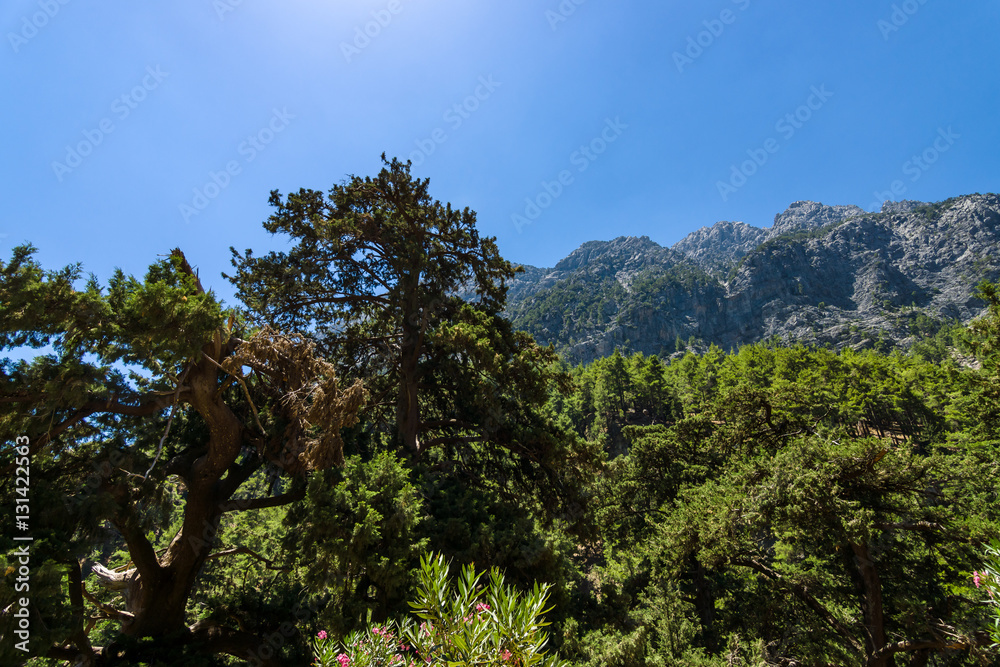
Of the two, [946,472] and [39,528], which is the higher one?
[39,528]

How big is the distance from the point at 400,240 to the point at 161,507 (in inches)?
320

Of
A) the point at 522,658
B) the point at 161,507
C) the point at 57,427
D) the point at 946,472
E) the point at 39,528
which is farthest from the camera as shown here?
the point at 946,472

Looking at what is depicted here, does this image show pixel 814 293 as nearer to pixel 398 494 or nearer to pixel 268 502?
pixel 398 494

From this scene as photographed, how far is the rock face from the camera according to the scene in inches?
5074

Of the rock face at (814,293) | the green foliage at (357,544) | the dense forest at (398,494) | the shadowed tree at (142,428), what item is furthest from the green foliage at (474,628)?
the rock face at (814,293)

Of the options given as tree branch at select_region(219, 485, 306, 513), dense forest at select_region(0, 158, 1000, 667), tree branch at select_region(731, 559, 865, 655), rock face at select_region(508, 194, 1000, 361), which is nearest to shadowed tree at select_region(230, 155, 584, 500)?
dense forest at select_region(0, 158, 1000, 667)

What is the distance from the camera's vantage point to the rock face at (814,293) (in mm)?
128875

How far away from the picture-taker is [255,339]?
24.3 ft

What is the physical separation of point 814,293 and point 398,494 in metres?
178

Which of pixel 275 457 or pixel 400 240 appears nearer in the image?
pixel 275 457

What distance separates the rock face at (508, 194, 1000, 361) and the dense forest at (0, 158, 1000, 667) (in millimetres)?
118349

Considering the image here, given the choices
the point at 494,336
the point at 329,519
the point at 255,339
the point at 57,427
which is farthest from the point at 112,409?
the point at 494,336

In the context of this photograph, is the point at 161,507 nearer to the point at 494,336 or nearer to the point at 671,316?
the point at 494,336

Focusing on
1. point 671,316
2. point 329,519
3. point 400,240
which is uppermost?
point 671,316
